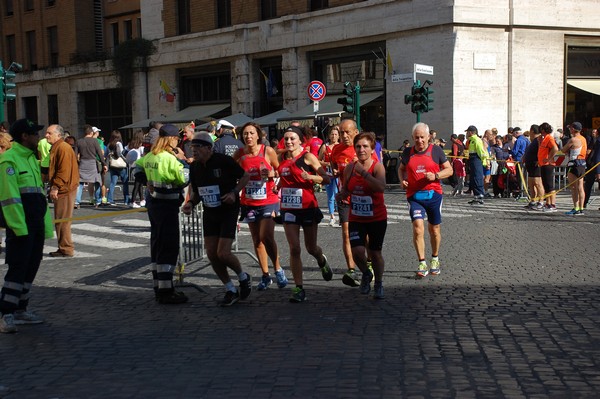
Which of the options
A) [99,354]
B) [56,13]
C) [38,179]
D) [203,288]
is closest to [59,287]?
[203,288]

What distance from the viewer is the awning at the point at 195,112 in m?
34.2

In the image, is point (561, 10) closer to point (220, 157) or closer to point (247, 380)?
point (220, 157)

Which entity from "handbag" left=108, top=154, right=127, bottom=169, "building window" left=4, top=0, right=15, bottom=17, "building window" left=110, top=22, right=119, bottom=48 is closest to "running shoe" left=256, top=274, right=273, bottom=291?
"handbag" left=108, top=154, right=127, bottom=169

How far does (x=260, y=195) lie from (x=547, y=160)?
9825 mm

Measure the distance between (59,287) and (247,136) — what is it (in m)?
2.85

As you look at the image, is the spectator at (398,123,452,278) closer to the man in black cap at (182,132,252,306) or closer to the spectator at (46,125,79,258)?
the man in black cap at (182,132,252,306)

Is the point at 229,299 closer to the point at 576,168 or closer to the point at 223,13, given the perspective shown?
the point at 576,168

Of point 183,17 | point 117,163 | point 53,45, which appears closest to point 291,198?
point 117,163

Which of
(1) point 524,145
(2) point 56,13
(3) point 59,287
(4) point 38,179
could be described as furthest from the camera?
(2) point 56,13

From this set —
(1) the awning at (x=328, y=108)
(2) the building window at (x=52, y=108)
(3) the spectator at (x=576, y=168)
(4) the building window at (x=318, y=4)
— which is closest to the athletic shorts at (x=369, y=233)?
(3) the spectator at (x=576, y=168)

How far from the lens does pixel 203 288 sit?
9.20 metres

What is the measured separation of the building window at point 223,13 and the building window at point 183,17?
75.7 inches

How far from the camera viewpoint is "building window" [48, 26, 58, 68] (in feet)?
143

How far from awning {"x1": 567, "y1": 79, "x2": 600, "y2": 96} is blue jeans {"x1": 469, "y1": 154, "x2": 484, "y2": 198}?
977 cm
